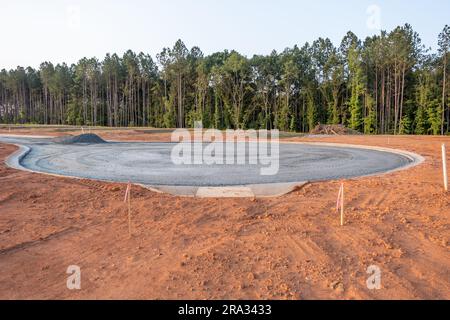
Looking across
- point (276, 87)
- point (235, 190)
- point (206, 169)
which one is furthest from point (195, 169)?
point (276, 87)

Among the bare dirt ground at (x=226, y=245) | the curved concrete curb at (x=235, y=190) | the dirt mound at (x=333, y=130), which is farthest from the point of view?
the dirt mound at (x=333, y=130)

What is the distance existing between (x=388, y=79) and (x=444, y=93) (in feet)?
29.9

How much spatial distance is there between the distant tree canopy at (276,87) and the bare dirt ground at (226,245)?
145ft

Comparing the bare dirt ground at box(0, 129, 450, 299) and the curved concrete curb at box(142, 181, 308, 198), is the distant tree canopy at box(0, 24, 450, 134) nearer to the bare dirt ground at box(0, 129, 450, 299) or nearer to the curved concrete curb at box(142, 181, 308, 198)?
the curved concrete curb at box(142, 181, 308, 198)

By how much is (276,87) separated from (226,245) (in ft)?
181

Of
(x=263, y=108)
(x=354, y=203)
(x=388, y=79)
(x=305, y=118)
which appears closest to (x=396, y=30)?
(x=388, y=79)

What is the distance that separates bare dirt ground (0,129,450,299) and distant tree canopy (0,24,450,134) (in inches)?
1737

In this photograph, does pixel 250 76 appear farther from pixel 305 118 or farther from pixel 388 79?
pixel 388 79

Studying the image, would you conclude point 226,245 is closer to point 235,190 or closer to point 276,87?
point 235,190

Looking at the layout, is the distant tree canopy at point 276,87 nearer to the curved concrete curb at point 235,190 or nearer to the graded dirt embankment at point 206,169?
the graded dirt embankment at point 206,169

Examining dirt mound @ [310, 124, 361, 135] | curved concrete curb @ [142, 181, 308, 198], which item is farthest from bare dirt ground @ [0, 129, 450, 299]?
dirt mound @ [310, 124, 361, 135]

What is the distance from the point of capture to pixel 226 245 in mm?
5598

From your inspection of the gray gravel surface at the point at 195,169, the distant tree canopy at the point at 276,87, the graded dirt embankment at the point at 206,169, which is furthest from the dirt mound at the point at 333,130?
the gray gravel surface at the point at 195,169

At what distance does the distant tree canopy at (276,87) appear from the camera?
4725 cm
